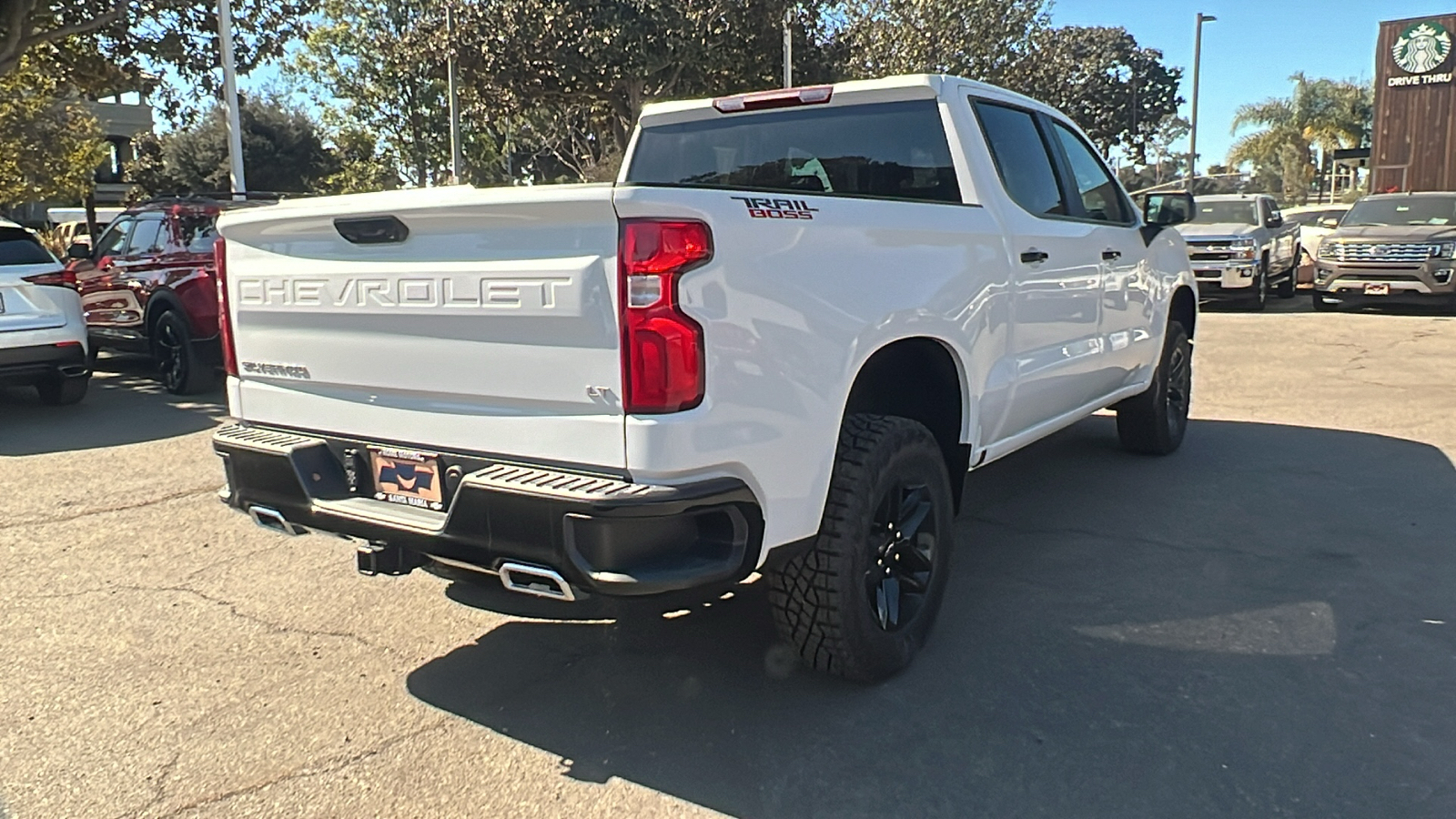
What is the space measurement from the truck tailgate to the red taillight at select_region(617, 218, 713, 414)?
0.05 metres

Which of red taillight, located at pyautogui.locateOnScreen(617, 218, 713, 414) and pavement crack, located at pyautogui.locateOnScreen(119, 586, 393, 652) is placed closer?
red taillight, located at pyautogui.locateOnScreen(617, 218, 713, 414)

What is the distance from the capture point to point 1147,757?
9.96ft

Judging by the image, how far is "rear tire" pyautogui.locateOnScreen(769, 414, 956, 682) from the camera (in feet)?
10.4

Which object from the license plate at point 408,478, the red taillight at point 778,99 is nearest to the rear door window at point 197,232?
the red taillight at point 778,99

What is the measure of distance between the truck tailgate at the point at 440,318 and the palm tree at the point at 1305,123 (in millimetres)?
46234

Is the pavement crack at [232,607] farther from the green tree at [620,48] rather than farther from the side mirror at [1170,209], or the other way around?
the green tree at [620,48]

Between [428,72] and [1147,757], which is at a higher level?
[428,72]

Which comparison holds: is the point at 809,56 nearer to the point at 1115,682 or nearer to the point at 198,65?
the point at 198,65

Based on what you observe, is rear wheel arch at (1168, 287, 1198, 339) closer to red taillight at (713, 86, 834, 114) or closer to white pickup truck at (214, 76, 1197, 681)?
white pickup truck at (214, 76, 1197, 681)

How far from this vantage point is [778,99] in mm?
4520

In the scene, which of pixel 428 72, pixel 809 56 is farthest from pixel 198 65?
pixel 809 56

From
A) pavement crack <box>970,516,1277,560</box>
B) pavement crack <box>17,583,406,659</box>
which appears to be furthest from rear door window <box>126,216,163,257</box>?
pavement crack <box>970,516,1277,560</box>

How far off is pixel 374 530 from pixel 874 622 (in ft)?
4.98

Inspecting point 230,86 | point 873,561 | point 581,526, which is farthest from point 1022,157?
point 230,86
